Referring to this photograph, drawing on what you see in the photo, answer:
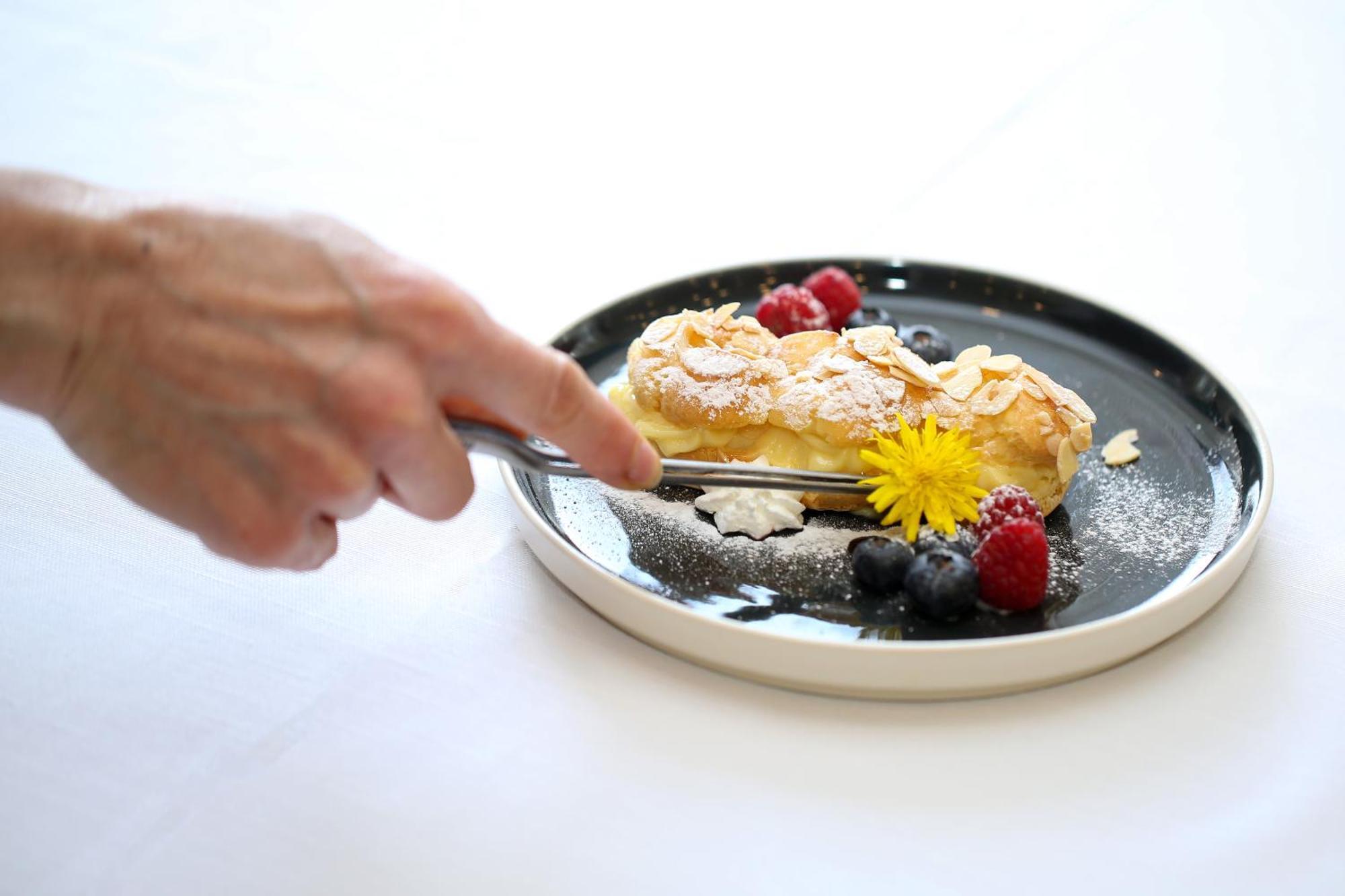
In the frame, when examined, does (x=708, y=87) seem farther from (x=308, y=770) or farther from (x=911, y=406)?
(x=308, y=770)

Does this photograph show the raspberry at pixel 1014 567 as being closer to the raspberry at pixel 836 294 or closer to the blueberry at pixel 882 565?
the blueberry at pixel 882 565

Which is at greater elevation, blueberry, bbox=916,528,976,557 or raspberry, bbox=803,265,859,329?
raspberry, bbox=803,265,859,329

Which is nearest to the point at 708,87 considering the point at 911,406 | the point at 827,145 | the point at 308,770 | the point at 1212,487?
the point at 827,145

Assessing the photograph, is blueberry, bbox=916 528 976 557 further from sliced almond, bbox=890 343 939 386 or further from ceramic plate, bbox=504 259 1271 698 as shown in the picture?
sliced almond, bbox=890 343 939 386

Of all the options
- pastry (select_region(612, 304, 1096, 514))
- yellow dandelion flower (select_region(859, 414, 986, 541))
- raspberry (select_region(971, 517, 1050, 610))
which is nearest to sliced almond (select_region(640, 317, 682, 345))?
pastry (select_region(612, 304, 1096, 514))

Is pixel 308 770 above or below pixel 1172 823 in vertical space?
below

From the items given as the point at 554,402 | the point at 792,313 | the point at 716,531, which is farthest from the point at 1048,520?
the point at 554,402
